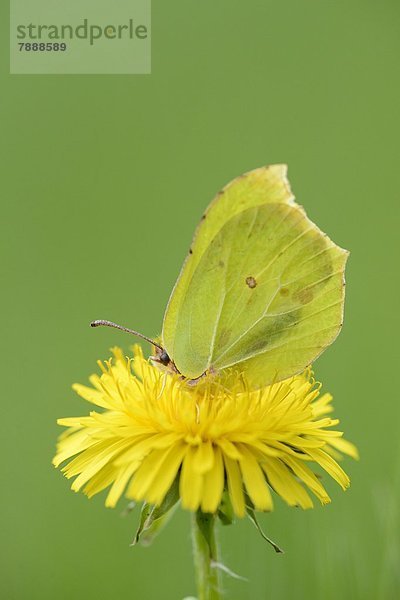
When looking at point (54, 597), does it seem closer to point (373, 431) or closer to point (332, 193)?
point (373, 431)

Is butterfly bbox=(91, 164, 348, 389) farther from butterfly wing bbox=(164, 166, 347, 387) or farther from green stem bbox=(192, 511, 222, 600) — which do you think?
green stem bbox=(192, 511, 222, 600)

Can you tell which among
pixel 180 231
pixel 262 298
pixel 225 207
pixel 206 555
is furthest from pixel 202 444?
pixel 180 231

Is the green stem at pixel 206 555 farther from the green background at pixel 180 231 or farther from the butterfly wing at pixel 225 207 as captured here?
the butterfly wing at pixel 225 207

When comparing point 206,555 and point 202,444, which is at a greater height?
point 202,444

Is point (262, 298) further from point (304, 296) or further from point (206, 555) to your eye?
point (206, 555)

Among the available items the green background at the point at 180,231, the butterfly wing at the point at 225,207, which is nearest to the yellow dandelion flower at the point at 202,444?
the butterfly wing at the point at 225,207

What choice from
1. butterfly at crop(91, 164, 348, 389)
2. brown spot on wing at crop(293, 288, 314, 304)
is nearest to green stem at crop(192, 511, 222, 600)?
butterfly at crop(91, 164, 348, 389)
